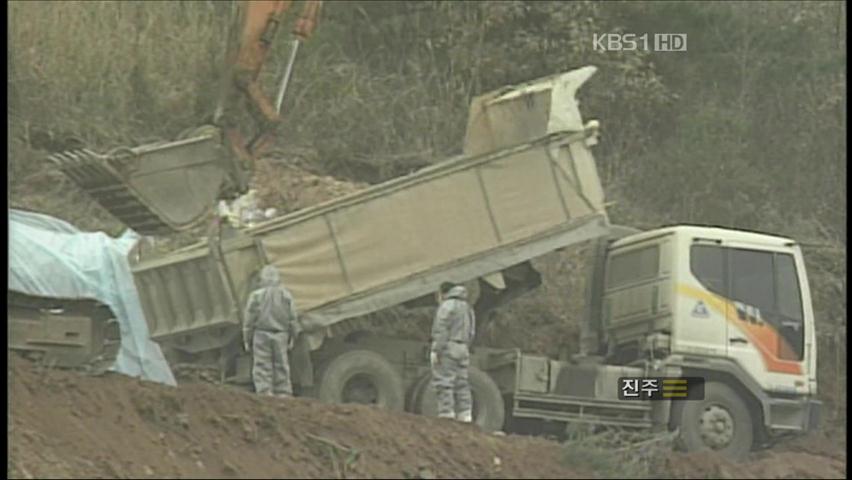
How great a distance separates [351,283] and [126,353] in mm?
1858

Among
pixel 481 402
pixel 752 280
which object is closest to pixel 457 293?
pixel 481 402

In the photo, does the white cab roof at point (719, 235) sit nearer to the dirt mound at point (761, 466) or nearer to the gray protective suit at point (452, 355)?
the dirt mound at point (761, 466)

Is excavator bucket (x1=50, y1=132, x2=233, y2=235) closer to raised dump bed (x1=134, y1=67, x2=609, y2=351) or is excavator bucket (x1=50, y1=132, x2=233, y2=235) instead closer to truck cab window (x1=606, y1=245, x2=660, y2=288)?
raised dump bed (x1=134, y1=67, x2=609, y2=351)

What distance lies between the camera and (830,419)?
15688mm

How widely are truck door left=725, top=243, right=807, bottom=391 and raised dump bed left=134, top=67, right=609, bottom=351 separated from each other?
1.22 m

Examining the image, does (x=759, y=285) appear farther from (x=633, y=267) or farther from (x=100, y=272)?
(x=100, y=272)

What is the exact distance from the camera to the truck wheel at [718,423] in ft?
44.1

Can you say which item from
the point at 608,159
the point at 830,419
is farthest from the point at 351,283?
the point at 608,159

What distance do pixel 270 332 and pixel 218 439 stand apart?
2.34 metres

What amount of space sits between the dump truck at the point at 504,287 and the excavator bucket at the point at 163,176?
0.62m

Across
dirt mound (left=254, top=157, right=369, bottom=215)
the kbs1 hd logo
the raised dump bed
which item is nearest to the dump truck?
the raised dump bed

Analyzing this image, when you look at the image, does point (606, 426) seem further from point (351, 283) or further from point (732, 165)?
point (732, 165)

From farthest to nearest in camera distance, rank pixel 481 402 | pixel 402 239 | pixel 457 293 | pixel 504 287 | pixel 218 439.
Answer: pixel 504 287
pixel 481 402
pixel 402 239
pixel 457 293
pixel 218 439

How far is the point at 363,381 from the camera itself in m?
13.5
